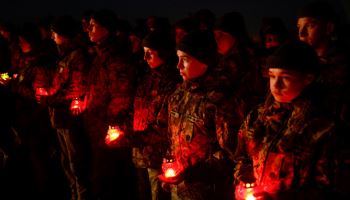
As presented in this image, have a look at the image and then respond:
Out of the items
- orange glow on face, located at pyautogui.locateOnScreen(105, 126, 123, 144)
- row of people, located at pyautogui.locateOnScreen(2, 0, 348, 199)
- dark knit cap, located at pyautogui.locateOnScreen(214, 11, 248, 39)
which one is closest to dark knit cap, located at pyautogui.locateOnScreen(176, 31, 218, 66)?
row of people, located at pyautogui.locateOnScreen(2, 0, 348, 199)

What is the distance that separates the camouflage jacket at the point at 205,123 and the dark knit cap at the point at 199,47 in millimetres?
134

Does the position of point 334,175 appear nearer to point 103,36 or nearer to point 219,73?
point 219,73

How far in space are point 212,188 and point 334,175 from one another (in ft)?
4.01

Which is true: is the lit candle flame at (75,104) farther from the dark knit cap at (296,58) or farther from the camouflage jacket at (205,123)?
the dark knit cap at (296,58)

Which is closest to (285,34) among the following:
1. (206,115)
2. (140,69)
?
(140,69)

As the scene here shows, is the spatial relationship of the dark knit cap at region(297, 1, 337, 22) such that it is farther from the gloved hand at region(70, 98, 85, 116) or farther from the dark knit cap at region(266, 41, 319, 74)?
the gloved hand at region(70, 98, 85, 116)

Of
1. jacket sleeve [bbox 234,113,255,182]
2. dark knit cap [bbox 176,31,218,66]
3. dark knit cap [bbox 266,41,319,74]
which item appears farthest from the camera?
dark knit cap [bbox 176,31,218,66]

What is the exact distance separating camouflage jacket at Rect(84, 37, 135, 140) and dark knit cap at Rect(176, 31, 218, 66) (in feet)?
5.54

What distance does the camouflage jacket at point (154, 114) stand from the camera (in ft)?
12.1

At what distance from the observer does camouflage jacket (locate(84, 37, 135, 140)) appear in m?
4.54

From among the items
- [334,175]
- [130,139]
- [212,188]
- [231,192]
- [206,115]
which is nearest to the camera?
[334,175]

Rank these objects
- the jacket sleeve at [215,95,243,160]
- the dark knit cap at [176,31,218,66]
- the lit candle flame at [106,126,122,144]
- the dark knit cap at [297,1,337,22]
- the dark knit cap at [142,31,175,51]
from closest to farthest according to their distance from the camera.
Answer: the jacket sleeve at [215,95,243,160] → the dark knit cap at [176,31,218,66] → the dark knit cap at [297,1,337,22] → the dark knit cap at [142,31,175,51] → the lit candle flame at [106,126,122,144]

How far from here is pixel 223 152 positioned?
2.93 metres

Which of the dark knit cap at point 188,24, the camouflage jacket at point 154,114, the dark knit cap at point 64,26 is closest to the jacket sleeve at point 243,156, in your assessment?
the camouflage jacket at point 154,114
